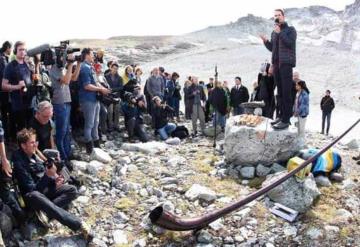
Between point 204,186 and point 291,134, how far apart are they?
2.18m

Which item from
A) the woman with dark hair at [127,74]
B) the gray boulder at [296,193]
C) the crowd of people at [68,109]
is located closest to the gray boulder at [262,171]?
the gray boulder at [296,193]

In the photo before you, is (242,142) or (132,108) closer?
(242,142)

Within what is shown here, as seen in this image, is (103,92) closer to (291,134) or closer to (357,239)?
(291,134)

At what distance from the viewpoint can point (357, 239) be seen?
801cm

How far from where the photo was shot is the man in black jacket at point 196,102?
1529cm

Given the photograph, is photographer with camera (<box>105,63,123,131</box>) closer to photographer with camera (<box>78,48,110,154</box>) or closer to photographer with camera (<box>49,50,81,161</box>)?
photographer with camera (<box>78,48,110,154</box>)

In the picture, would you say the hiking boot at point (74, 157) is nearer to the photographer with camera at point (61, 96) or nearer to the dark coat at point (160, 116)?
the photographer with camera at point (61, 96)

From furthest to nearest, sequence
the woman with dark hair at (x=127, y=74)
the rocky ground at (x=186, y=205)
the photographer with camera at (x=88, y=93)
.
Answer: the woman with dark hair at (x=127, y=74), the photographer with camera at (x=88, y=93), the rocky ground at (x=186, y=205)

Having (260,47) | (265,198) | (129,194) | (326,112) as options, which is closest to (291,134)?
(265,198)

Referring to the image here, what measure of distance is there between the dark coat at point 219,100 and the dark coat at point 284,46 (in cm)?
486

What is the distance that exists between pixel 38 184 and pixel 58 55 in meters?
2.90

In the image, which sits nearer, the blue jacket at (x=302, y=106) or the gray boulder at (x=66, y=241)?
the gray boulder at (x=66, y=241)

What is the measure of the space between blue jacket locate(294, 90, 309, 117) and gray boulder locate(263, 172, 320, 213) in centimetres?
418

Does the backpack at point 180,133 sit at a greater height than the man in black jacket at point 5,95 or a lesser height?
lesser
